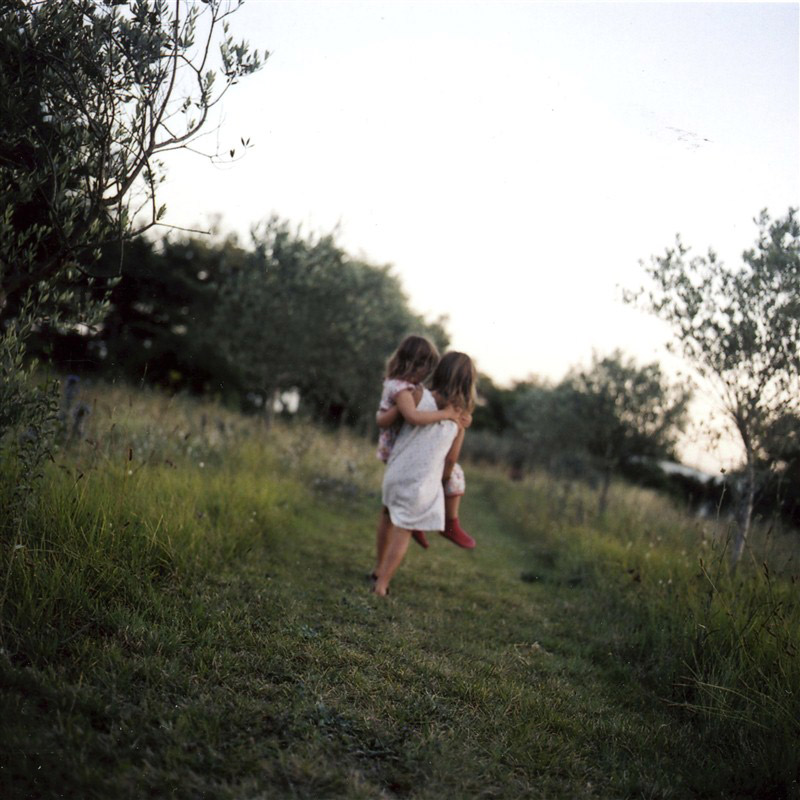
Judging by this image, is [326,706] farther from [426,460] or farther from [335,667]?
[426,460]

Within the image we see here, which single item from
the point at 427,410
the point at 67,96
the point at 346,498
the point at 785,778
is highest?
the point at 67,96

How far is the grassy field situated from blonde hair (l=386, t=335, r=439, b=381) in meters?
1.86

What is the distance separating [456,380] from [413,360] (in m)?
0.41

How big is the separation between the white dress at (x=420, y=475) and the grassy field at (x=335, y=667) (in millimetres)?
684

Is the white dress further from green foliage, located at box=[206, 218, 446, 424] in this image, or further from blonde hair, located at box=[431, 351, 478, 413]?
green foliage, located at box=[206, 218, 446, 424]

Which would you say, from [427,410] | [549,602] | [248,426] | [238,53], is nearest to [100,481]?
[427,410]

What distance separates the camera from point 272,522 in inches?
255

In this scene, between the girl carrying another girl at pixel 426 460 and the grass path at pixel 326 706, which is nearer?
the grass path at pixel 326 706

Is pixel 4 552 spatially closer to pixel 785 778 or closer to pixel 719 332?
pixel 785 778

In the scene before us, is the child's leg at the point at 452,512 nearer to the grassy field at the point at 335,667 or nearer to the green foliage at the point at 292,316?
the grassy field at the point at 335,667

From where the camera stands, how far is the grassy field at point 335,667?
97.0 inches

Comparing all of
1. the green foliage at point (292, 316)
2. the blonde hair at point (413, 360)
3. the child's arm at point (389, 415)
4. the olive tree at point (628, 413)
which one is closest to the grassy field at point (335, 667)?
the child's arm at point (389, 415)

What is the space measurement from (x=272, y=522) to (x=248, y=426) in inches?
219

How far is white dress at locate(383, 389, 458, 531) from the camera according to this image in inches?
216
